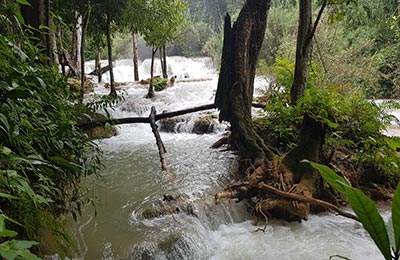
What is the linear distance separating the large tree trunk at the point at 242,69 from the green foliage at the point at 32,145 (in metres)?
2.94

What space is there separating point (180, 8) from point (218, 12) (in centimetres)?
2219

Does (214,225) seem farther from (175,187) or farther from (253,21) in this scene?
(253,21)

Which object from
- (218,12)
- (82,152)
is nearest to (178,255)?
(82,152)

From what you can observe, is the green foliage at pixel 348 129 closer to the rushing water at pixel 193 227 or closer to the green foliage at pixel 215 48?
the rushing water at pixel 193 227

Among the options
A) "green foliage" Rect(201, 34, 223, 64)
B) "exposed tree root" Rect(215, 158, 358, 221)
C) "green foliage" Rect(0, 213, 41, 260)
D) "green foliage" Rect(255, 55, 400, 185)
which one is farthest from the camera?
"green foliage" Rect(201, 34, 223, 64)

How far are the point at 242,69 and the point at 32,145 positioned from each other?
376 cm

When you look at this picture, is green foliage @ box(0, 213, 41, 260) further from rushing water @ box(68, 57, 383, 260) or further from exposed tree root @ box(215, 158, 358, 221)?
exposed tree root @ box(215, 158, 358, 221)

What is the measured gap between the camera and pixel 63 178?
87.8 inches

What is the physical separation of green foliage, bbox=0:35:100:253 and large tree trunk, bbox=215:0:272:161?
2.94 m

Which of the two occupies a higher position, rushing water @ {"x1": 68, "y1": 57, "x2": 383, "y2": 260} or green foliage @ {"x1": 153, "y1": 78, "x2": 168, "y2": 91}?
green foliage @ {"x1": 153, "y1": 78, "x2": 168, "y2": 91}

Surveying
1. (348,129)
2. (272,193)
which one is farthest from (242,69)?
(272,193)

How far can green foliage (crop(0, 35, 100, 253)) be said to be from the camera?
57.1 inches

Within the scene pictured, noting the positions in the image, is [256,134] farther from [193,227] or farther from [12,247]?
[12,247]

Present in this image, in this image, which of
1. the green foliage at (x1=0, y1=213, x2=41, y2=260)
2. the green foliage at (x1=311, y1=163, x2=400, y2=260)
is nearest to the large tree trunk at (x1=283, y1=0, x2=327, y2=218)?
the green foliage at (x1=311, y1=163, x2=400, y2=260)
